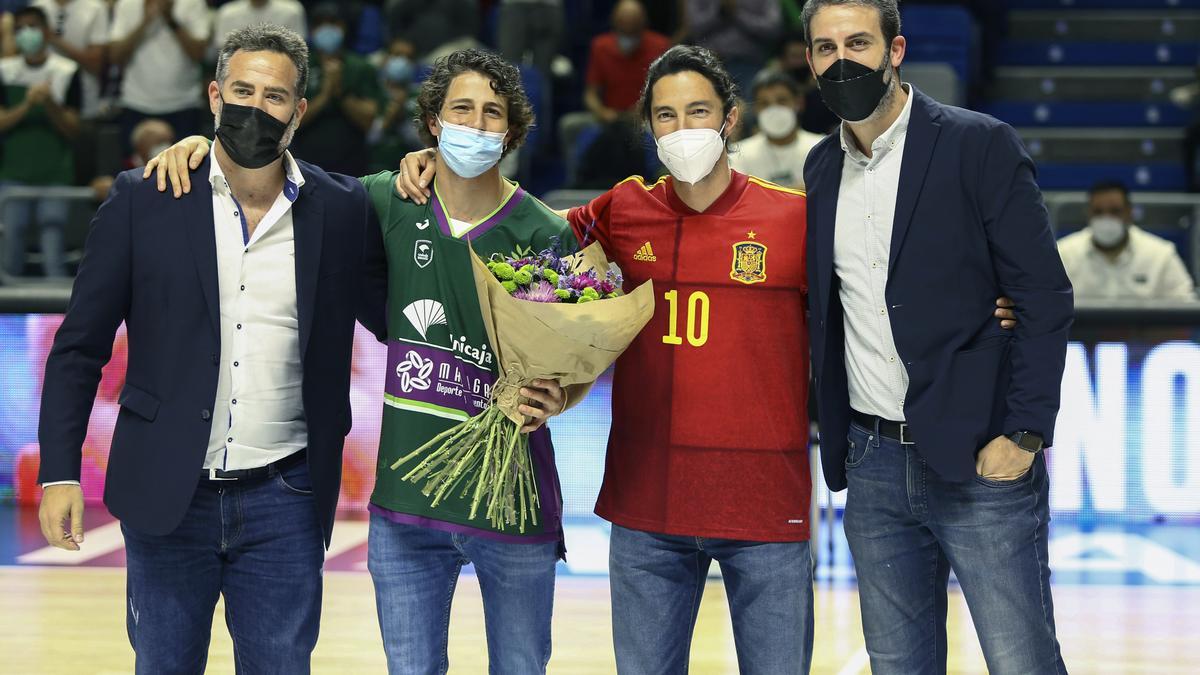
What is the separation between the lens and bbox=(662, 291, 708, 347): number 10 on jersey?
3594 millimetres

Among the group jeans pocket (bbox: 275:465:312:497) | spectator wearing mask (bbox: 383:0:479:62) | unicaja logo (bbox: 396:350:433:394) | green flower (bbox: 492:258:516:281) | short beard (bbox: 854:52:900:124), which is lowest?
jeans pocket (bbox: 275:465:312:497)

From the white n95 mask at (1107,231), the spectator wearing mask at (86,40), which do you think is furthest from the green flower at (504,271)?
the spectator wearing mask at (86,40)

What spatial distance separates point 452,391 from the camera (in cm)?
362

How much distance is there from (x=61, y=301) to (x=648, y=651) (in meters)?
5.09

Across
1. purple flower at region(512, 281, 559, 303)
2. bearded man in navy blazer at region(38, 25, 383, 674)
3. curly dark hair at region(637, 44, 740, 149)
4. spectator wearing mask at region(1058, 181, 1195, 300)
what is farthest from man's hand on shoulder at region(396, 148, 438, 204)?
spectator wearing mask at region(1058, 181, 1195, 300)

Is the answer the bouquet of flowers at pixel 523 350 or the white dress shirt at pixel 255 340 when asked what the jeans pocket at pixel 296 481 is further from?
the bouquet of flowers at pixel 523 350

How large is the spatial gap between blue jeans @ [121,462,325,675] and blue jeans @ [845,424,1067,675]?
137 cm

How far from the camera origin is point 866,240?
11.7 ft

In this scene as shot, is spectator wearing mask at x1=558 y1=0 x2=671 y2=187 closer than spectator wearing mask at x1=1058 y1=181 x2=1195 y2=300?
No

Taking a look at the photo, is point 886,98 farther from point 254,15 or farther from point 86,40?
point 86,40

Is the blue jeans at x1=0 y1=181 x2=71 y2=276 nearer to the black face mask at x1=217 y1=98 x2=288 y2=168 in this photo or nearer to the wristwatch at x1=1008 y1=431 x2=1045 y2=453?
the black face mask at x1=217 y1=98 x2=288 y2=168

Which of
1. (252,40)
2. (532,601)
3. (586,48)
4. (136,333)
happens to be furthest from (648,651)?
(586,48)

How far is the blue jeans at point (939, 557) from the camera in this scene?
136 inches

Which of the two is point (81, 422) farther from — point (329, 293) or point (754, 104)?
point (754, 104)
